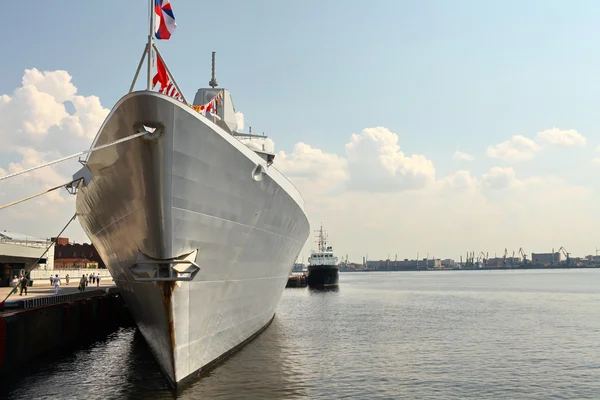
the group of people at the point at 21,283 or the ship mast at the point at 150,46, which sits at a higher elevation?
the ship mast at the point at 150,46

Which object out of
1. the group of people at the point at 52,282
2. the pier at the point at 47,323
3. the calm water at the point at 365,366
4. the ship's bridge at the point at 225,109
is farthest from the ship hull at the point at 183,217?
the ship's bridge at the point at 225,109

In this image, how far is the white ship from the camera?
402 inches

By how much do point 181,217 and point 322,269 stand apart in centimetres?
5788

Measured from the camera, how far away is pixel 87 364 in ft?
50.5

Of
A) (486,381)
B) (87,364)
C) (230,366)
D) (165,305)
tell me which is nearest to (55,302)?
(87,364)

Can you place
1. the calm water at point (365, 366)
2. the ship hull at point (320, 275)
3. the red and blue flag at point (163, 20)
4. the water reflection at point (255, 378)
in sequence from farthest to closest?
the ship hull at point (320, 275) < the calm water at point (365, 366) < the water reflection at point (255, 378) < the red and blue flag at point (163, 20)

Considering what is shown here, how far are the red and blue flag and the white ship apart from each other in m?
0.48

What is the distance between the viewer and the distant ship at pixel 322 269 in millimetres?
67062

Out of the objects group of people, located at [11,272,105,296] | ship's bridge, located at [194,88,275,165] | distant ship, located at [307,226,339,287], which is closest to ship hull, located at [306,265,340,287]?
distant ship, located at [307,226,339,287]

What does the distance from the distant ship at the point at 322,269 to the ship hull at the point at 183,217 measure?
5307 cm

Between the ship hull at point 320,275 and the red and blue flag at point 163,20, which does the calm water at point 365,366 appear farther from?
the ship hull at point 320,275

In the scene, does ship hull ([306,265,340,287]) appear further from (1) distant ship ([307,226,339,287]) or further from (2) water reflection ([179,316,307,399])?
(2) water reflection ([179,316,307,399])

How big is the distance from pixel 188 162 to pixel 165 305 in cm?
323

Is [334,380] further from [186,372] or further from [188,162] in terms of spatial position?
[188,162]
